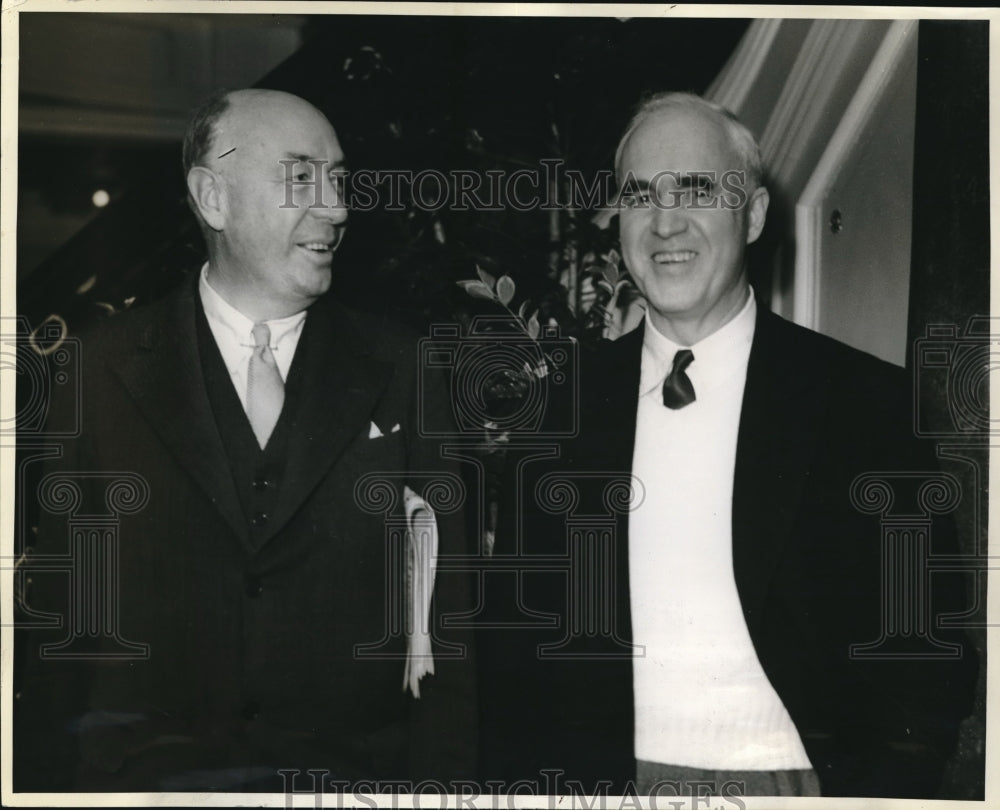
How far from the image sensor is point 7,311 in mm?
2865

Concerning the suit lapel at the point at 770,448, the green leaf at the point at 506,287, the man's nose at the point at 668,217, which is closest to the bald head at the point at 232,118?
the green leaf at the point at 506,287

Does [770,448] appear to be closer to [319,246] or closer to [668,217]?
[668,217]

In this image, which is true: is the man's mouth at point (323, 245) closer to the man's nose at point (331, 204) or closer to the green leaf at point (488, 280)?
the man's nose at point (331, 204)

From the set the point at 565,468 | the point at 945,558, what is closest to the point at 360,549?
the point at 565,468

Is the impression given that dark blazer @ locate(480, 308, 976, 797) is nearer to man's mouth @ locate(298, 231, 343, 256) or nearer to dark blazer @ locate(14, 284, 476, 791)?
dark blazer @ locate(14, 284, 476, 791)

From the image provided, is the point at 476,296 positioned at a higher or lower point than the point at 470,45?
lower

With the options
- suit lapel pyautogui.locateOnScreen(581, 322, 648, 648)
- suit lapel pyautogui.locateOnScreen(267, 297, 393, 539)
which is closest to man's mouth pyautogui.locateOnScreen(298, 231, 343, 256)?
suit lapel pyautogui.locateOnScreen(267, 297, 393, 539)

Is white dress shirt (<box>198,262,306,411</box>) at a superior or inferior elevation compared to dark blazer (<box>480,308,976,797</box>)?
superior

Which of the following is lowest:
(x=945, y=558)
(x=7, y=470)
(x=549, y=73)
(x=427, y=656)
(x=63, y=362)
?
(x=427, y=656)

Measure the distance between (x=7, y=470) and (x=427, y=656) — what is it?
111 cm

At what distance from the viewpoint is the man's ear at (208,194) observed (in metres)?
2.79

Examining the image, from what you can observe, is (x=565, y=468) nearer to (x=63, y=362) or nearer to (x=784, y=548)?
(x=784, y=548)

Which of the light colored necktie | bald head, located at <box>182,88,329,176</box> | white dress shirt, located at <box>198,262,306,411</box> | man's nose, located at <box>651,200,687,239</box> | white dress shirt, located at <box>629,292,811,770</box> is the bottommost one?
white dress shirt, located at <box>629,292,811,770</box>

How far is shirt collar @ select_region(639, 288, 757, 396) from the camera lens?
9.23 feet
